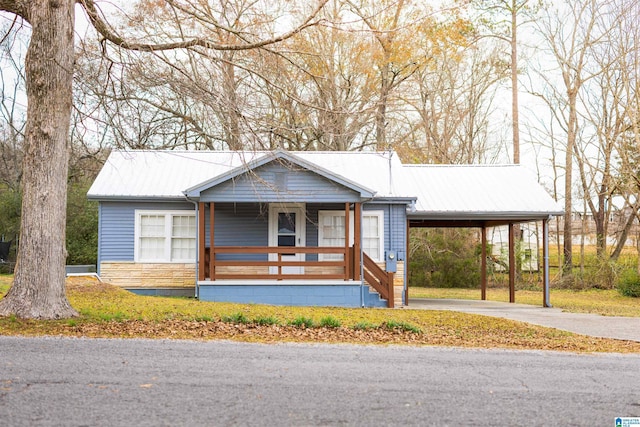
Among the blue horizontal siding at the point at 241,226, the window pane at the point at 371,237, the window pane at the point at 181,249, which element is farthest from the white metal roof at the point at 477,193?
the window pane at the point at 181,249

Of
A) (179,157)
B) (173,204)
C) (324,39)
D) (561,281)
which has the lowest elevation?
(561,281)

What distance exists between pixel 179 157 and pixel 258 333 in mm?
12141

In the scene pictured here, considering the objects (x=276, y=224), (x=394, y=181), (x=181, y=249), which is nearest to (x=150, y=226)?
(x=181, y=249)

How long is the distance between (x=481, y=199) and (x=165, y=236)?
950 centimetres

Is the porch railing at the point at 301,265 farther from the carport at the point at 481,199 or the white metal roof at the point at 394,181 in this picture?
the carport at the point at 481,199

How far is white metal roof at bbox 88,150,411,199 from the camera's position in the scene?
19562 millimetres

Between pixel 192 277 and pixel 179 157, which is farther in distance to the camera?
pixel 179 157

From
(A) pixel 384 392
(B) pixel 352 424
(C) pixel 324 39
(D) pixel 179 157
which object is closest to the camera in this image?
(B) pixel 352 424

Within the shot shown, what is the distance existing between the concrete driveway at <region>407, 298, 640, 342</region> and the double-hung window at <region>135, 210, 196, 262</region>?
7071 mm

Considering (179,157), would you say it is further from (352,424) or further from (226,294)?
(352,424)

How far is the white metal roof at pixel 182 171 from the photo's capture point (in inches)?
770

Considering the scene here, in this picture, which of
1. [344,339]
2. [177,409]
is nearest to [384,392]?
[177,409]

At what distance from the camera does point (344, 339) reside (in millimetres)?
11008

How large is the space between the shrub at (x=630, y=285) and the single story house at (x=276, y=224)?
734cm
